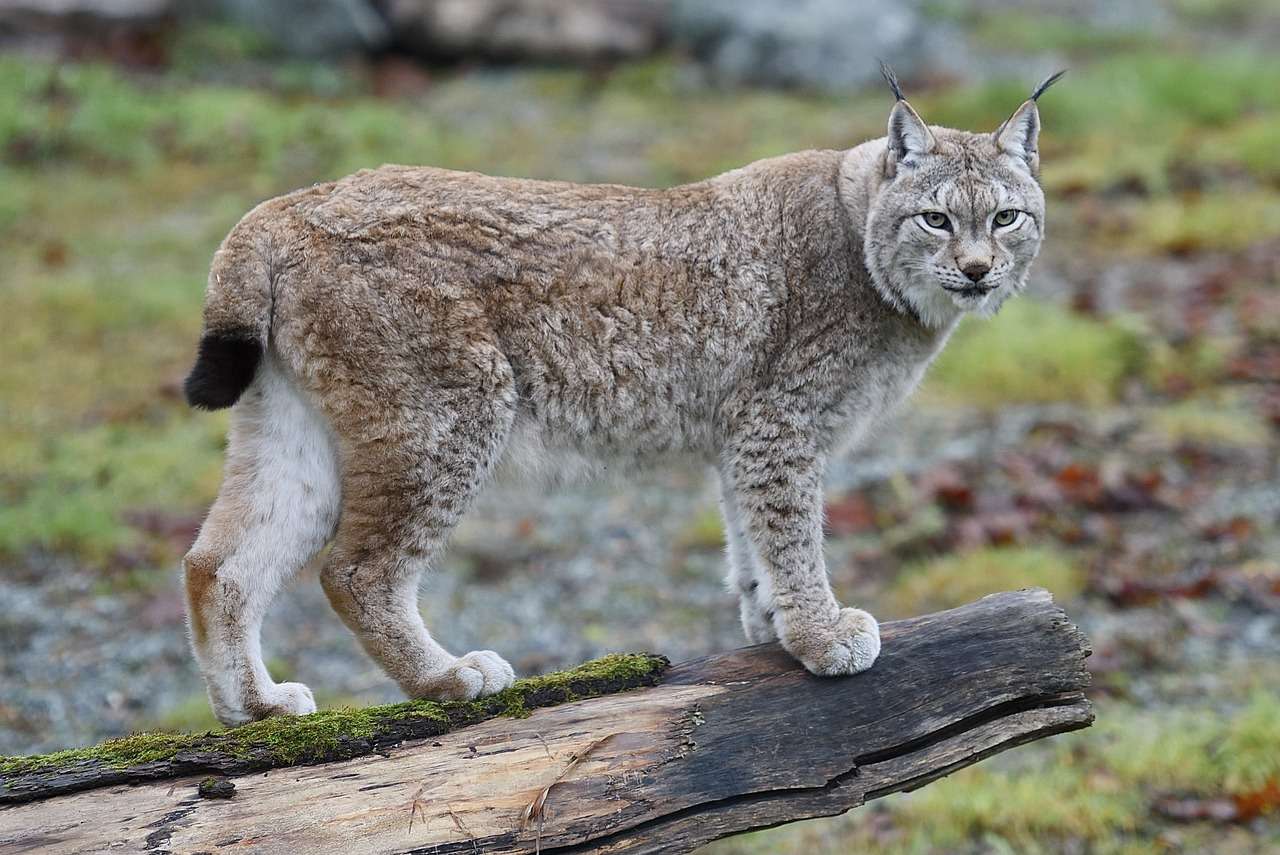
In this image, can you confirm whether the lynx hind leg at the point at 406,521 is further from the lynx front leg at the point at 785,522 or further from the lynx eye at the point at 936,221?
the lynx eye at the point at 936,221

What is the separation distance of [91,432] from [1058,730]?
7846 mm

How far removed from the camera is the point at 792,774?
4.20 meters

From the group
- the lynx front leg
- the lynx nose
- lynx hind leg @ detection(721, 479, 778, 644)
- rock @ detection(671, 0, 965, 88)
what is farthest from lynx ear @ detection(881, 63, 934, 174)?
rock @ detection(671, 0, 965, 88)

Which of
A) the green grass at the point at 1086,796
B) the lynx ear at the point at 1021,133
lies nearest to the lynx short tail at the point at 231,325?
the lynx ear at the point at 1021,133

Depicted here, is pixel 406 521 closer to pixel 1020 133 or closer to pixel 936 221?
pixel 936 221

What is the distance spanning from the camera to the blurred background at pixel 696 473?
23.6ft

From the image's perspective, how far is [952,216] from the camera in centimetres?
492

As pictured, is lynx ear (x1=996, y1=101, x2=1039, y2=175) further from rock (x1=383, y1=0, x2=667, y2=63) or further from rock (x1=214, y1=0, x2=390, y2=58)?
rock (x1=214, y1=0, x2=390, y2=58)

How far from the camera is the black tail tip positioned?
4.46m

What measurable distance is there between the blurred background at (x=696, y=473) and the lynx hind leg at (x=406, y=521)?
1.30ft

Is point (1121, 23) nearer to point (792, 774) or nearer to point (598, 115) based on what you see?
point (598, 115)

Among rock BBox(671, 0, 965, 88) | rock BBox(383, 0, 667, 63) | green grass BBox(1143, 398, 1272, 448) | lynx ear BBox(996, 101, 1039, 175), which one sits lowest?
green grass BBox(1143, 398, 1272, 448)

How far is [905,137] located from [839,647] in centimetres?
192

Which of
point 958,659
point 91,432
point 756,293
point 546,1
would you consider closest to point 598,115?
point 546,1
